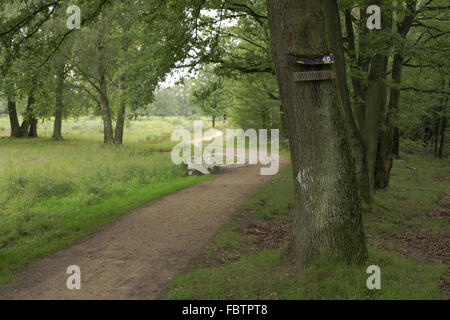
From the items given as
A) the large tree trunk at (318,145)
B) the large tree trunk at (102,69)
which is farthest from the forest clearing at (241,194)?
the large tree trunk at (102,69)

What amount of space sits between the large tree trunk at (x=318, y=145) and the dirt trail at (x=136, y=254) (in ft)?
8.11

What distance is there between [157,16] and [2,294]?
728 centimetres

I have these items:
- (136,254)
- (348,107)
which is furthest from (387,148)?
(136,254)

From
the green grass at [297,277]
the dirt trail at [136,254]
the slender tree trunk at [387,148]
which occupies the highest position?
the slender tree trunk at [387,148]

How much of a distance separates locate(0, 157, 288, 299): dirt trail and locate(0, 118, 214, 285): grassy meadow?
44 cm

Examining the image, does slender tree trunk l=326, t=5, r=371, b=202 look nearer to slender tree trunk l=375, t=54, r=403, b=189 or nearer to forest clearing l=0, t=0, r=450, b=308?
forest clearing l=0, t=0, r=450, b=308

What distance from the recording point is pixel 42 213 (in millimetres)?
9625

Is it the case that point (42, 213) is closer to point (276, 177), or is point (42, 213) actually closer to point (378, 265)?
point (378, 265)

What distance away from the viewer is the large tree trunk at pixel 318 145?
488 centimetres

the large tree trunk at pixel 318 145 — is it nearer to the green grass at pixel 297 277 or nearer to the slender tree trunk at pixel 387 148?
the green grass at pixel 297 277

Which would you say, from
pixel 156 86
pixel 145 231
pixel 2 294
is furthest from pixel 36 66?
pixel 2 294

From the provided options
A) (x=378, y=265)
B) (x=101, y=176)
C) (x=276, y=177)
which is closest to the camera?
(x=378, y=265)

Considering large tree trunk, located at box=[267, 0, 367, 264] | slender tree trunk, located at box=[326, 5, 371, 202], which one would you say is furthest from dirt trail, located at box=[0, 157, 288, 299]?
slender tree trunk, located at box=[326, 5, 371, 202]

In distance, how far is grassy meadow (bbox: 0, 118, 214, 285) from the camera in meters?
7.75
